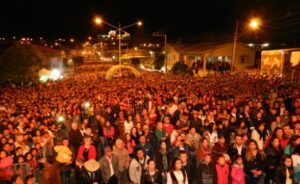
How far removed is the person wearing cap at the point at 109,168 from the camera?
6.80 m

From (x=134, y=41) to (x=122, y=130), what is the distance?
3614 inches

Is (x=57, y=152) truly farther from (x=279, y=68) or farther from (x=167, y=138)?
(x=279, y=68)

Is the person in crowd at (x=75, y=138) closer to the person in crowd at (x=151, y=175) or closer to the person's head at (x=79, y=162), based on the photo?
the person's head at (x=79, y=162)

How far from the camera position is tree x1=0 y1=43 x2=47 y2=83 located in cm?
2864

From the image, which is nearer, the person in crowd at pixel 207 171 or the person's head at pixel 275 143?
the person in crowd at pixel 207 171

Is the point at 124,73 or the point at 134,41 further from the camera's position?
the point at 134,41

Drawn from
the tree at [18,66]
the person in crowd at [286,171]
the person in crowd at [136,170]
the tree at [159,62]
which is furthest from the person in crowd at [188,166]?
the tree at [159,62]

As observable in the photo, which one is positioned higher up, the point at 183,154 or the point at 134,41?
the point at 134,41

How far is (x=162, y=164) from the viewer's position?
714cm

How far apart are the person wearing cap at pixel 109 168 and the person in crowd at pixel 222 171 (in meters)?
2.24

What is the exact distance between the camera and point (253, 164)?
6574 millimetres

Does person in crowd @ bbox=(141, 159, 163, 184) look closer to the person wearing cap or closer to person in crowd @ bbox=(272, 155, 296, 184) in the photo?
the person wearing cap

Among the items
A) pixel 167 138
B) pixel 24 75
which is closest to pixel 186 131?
pixel 167 138

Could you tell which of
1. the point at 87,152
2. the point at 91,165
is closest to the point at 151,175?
the point at 91,165
